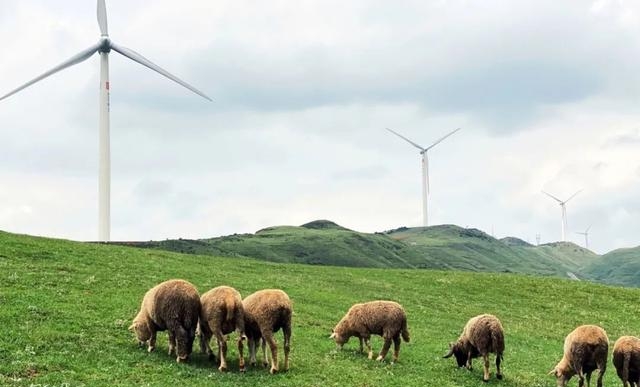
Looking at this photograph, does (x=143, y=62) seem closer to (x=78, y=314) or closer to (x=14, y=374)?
(x=78, y=314)

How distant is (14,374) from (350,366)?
9.16 meters

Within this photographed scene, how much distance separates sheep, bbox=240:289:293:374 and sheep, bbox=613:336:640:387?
9194 millimetres

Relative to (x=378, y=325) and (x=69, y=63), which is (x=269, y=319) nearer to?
(x=378, y=325)

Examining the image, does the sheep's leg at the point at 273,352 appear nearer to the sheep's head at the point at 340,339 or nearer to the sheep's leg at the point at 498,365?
the sheep's head at the point at 340,339

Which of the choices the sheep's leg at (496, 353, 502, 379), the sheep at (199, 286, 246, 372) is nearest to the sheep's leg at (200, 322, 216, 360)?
the sheep at (199, 286, 246, 372)

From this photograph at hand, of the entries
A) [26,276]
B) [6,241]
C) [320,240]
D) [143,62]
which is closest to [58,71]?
[143,62]

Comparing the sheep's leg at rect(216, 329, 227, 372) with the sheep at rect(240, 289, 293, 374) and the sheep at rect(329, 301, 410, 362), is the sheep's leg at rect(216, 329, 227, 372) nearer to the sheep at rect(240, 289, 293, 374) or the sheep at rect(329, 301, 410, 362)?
the sheep at rect(240, 289, 293, 374)

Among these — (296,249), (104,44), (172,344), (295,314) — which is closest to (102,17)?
(104,44)

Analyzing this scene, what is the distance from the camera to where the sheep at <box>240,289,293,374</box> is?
17.2 meters

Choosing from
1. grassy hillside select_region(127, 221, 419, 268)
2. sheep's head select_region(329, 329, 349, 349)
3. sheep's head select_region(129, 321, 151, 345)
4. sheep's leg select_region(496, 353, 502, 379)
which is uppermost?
grassy hillside select_region(127, 221, 419, 268)

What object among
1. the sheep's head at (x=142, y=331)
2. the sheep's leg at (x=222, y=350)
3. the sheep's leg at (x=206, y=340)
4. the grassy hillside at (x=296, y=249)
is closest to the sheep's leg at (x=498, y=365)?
the sheep's leg at (x=222, y=350)

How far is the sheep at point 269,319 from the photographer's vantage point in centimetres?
1720

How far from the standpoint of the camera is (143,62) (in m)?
73.1

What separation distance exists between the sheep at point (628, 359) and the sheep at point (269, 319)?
9.19m
